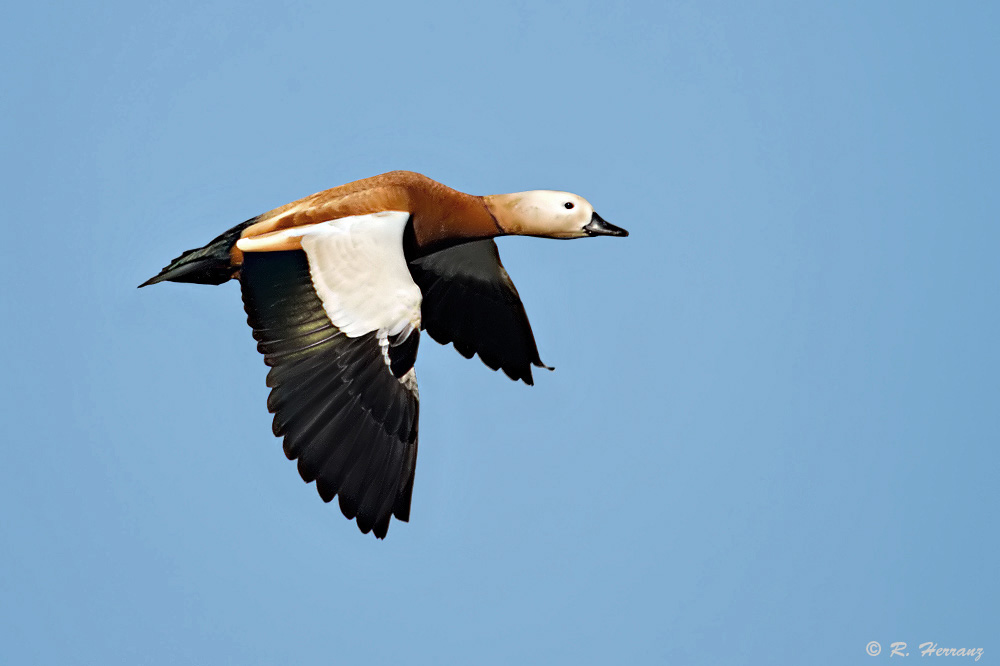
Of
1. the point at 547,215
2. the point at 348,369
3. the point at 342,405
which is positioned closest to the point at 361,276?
the point at 348,369

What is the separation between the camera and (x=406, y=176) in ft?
27.8

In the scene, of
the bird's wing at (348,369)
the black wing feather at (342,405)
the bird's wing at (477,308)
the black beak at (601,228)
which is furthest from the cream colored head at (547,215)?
the black wing feather at (342,405)

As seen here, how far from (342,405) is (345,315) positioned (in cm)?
50

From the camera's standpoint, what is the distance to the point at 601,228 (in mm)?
8852

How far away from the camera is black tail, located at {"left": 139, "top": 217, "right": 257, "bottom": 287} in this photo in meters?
8.30

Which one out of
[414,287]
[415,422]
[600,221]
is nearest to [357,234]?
[414,287]

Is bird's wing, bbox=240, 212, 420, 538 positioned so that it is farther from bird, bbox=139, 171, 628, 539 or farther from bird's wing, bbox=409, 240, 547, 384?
bird's wing, bbox=409, 240, 547, 384


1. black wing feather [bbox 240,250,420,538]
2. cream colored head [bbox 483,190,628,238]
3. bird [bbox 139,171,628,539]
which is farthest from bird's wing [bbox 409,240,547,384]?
black wing feather [bbox 240,250,420,538]

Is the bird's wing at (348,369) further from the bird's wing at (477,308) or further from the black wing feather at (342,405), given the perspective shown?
the bird's wing at (477,308)

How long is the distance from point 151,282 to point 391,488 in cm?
212

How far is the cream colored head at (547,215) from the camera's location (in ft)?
28.8

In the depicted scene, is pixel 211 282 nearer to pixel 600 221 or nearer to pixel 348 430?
pixel 348 430

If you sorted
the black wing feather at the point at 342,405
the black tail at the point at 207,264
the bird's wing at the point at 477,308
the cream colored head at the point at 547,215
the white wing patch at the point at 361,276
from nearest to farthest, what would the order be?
the black wing feather at the point at 342,405, the white wing patch at the point at 361,276, the black tail at the point at 207,264, the cream colored head at the point at 547,215, the bird's wing at the point at 477,308

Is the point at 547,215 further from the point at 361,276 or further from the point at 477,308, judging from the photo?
the point at 361,276
